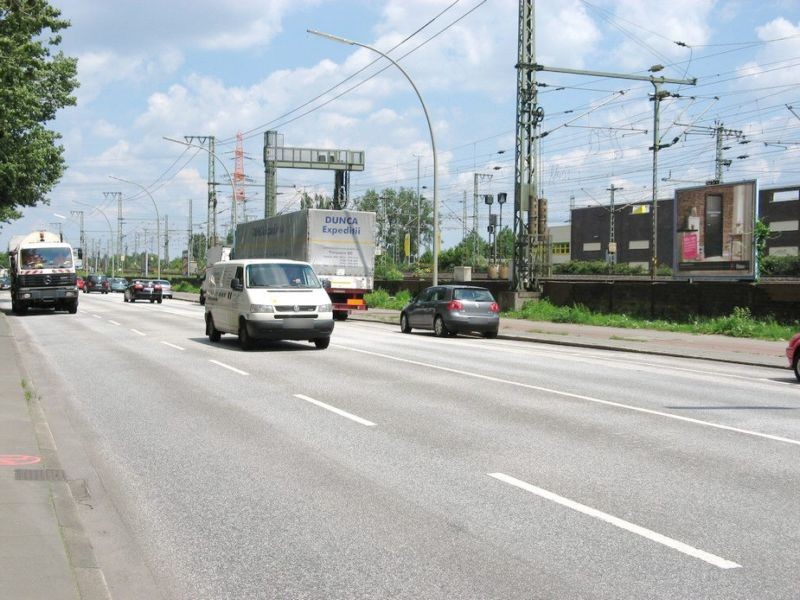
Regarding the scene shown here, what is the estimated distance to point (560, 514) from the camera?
238 inches

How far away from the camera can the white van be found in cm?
1869

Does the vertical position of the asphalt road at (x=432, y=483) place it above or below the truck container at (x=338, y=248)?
below

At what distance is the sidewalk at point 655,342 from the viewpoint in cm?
1977

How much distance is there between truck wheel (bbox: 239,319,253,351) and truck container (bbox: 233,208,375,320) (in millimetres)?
12829

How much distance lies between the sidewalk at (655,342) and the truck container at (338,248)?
5.73m

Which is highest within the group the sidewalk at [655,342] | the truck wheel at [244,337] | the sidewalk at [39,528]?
the truck wheel at [244,337]

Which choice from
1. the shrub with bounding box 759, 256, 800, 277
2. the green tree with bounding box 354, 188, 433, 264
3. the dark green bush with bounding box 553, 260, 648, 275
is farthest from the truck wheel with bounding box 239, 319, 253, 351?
the green tree with bounding box 354, 188, 433, 264

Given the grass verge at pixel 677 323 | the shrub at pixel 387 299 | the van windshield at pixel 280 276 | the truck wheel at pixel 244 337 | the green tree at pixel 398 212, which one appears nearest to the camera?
the truck wheel at pixel 244 337

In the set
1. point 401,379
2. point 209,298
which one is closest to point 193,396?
point 401,379

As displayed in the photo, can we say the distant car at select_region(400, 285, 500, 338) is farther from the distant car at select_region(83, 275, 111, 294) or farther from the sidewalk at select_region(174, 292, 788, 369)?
the distant car at select_region(83, 275, 111, 294)

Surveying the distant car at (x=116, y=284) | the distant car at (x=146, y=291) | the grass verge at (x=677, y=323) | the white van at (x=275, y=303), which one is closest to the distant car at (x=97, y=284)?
the distant car at (x=116, y=284)

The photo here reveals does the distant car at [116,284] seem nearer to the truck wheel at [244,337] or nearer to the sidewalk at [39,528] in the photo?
the truck wheel at [244,337]

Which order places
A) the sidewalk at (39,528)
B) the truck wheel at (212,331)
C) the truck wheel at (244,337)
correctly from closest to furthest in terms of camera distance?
the sidewalk at (39,528) < the truck wheel at (244,337) < the truck wheel at (212,331)

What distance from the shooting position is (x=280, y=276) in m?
19.5
